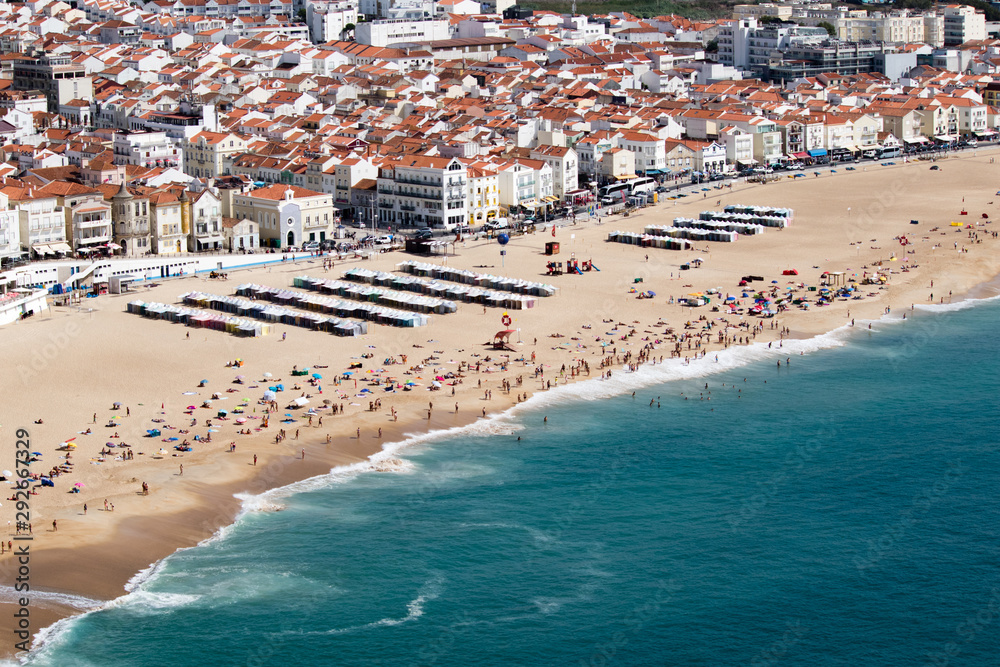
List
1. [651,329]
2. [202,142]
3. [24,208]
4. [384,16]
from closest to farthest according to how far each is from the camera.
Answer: [651,329] < [24,208] < [202,142] < [384,16]

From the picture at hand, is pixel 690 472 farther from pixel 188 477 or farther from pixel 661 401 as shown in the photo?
pixel 188 477

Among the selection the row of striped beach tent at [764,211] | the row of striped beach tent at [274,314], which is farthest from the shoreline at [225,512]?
the row of striped beach tent at [764,211]

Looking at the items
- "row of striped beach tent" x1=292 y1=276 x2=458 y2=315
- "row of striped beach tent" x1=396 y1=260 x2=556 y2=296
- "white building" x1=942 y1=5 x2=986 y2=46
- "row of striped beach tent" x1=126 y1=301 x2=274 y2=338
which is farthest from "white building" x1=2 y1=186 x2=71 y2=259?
"white building" x1=942 y1=5 x2=986 y2=46

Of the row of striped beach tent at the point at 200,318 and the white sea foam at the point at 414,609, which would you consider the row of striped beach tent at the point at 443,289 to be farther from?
the white sea foam at the point at 414,609

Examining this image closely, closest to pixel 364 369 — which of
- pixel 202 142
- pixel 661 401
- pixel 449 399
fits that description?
pixel 449 399

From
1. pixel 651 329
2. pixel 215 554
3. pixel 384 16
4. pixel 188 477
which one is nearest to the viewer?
pixel 215 554

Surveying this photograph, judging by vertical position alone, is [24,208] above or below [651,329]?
above
